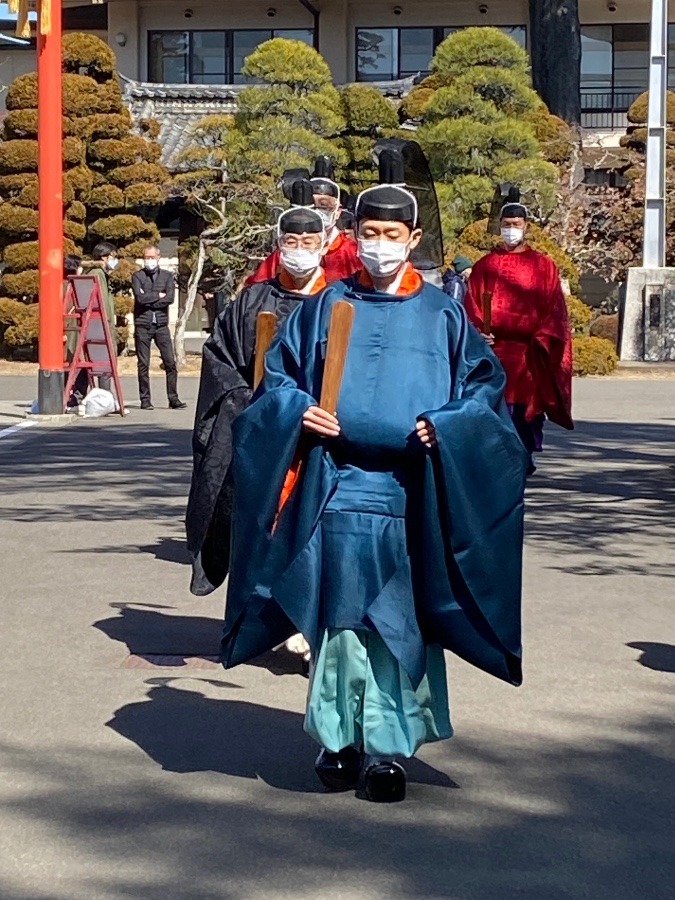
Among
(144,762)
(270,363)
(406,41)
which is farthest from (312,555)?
(406,41)

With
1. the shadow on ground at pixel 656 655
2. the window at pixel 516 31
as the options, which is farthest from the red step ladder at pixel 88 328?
the window at pixel 516 31

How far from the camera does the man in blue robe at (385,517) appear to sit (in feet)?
15.7

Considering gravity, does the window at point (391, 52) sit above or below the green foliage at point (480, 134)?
above

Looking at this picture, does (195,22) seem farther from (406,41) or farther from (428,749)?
Result: (428,749)

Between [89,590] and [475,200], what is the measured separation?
2093 cm

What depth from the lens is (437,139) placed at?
93.2 feet

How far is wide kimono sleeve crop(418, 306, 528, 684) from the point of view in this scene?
4.77m

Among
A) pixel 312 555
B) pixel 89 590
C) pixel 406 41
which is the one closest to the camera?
pixel 312 555

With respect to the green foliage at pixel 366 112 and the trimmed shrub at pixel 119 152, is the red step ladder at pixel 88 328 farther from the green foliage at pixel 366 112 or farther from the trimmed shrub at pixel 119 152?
the green foliage at pixel 366 112

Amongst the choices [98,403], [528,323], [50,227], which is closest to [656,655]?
[528,323]

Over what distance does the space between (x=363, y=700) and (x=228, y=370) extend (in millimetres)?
2050

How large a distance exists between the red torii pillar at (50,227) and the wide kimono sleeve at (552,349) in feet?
27.2

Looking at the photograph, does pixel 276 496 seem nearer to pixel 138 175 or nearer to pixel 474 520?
pixel 474 520

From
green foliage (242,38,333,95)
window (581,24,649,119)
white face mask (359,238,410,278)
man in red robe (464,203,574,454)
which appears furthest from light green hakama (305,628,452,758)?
window (581,24,649,119)
